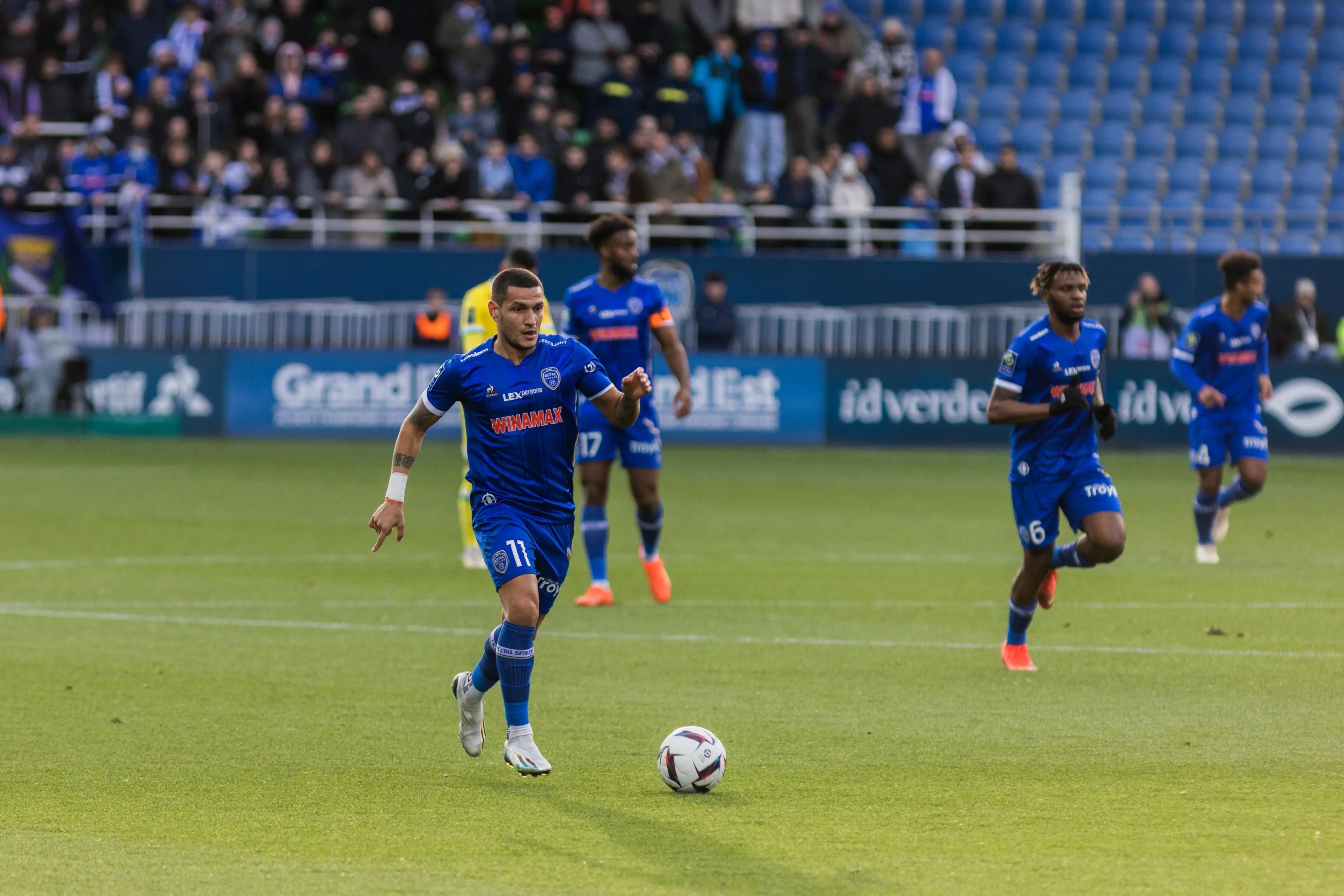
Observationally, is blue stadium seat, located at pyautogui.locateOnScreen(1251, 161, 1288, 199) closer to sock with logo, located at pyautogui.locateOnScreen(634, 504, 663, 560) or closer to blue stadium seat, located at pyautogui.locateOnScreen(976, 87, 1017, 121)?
blue stadium seat, located at pyautogui.locateOnScreen(976, 87, 1017, 121)

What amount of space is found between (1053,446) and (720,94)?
62.3 ft

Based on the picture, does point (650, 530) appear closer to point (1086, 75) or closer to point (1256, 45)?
point (1086, 75)

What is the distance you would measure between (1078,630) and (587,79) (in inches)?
737

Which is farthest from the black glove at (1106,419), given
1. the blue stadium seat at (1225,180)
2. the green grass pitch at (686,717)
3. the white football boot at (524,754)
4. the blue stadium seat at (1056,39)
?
the blue stadium seat at (1056,39)

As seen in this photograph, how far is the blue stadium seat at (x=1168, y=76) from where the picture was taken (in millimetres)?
33156

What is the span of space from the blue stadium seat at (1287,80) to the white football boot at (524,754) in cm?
2963

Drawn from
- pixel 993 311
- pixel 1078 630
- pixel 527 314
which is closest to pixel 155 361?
pixel 993 311

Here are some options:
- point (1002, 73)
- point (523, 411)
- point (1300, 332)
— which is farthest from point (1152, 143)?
point (523, 411)

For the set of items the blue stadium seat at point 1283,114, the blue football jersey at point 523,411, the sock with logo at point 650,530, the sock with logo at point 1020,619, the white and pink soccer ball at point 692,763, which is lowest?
the sock with logo at point 650,530

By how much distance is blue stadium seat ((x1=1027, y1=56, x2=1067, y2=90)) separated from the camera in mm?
32781

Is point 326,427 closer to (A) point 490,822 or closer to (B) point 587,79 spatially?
(B) point 587,79

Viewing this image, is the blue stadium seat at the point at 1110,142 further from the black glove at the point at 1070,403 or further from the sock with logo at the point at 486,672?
the sock with logo at the point at 486,672

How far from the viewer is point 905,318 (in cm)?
2628

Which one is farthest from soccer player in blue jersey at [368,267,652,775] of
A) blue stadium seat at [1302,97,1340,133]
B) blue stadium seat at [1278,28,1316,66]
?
blue stadium seat at [1278,28,1316,66]
